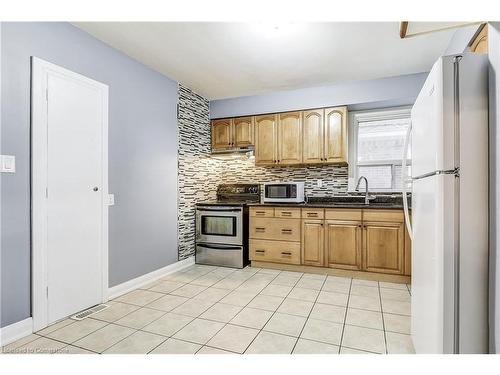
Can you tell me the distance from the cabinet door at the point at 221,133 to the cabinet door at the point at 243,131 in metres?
0.09

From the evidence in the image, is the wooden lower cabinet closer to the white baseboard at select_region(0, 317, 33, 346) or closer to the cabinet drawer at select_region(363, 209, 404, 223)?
the cabinet drawer at select_region(363, 209, 404, 223)

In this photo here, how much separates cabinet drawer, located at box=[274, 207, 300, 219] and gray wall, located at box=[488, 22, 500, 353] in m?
2.47

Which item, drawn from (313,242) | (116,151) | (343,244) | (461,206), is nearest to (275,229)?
(313,242)

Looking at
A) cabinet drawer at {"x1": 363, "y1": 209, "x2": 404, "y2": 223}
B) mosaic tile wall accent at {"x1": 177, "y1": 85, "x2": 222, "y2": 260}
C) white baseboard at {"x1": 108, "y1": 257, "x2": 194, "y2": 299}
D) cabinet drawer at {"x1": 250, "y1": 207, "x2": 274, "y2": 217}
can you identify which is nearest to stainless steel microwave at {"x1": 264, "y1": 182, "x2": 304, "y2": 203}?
cabinet drawer at {"x1": 250, "y1": 207, "x2": 274, "y2": 217}

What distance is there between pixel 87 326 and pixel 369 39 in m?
3.47

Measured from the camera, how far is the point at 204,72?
3.38m

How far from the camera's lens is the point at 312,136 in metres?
3.86

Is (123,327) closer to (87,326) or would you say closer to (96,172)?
(87,326)

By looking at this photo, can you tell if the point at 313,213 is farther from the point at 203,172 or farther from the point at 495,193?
the point at 495,193

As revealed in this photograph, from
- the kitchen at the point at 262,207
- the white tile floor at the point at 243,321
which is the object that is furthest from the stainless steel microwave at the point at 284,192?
the white tile floor at the point at 243,321

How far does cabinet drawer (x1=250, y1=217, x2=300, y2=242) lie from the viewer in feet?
11.9

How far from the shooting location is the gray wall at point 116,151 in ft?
6.37

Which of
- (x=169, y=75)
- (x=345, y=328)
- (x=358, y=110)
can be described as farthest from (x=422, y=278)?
(x=169, y=75)

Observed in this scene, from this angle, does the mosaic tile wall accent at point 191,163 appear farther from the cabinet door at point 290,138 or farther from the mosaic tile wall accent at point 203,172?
the cabinet door at point 290,138
